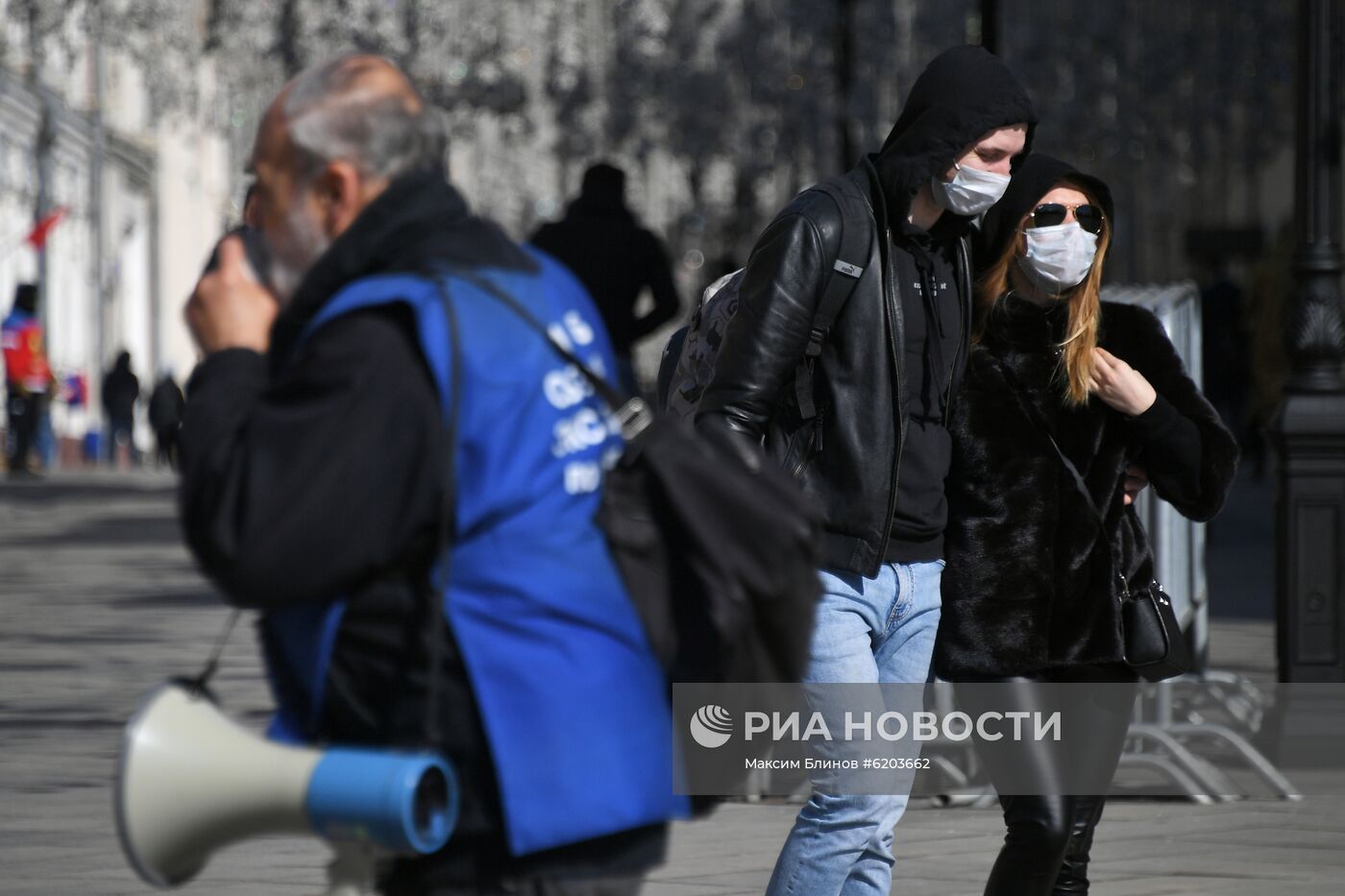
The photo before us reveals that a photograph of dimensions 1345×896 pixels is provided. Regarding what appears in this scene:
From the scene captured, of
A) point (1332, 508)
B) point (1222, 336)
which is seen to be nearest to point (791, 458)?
point (1332, 508)

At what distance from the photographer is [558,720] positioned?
312 centimetres

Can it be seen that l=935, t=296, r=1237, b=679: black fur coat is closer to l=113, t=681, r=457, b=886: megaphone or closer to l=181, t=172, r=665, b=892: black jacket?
l=181, t=172, r=665, b=892: black jacket

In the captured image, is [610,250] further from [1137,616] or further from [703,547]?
Result: [703,547]

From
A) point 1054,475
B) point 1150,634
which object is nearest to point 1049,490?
point 1054,475

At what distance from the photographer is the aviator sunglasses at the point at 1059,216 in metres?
5.28

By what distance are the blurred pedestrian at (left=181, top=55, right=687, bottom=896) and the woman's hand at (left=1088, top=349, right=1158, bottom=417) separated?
220 cm

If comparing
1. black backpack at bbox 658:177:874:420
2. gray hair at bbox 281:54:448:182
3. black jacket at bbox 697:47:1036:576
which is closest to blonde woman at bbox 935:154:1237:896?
black jacket at bbox 697:47:1036:576

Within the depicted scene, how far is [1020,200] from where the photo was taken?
211 inches

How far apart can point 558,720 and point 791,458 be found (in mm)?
1775

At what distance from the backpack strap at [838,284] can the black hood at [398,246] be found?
1.60m

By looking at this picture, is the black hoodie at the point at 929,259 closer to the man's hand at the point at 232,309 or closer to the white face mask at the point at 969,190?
the white face mask at the point at 969,190

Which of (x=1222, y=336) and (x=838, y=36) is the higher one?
(x=838, y=36)

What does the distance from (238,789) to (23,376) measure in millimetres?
29512

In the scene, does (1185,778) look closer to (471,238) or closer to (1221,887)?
(1221,887)
